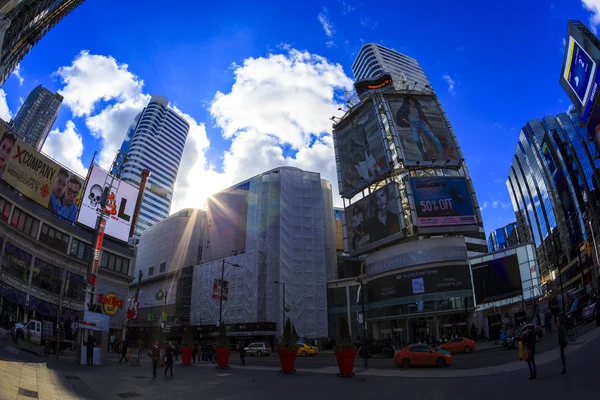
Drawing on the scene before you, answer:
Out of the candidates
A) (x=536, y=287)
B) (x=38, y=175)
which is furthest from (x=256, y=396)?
(x=536, y=287)

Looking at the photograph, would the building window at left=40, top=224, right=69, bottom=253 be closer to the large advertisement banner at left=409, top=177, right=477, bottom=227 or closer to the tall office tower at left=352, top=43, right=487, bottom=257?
the large advertisement banner at left=409, top=177, right=477, bottom=227

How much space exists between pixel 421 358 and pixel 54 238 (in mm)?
48072

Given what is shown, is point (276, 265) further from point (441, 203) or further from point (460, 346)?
point (460, 346)

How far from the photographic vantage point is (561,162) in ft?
322

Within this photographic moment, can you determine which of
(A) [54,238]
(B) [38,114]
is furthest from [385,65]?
(B) [38,114]

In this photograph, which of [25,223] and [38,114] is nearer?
[25,223]

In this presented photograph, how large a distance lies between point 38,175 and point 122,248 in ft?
64.5

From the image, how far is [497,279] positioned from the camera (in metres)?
53.3

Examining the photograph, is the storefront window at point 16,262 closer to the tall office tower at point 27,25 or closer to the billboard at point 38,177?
the billboard at point 38,177

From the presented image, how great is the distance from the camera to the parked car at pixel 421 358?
71.1 feet

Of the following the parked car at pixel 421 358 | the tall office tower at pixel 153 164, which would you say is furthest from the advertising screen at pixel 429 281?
the tall office tower at pixel 153 164

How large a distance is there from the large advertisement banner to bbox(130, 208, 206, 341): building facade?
4842 centimetres

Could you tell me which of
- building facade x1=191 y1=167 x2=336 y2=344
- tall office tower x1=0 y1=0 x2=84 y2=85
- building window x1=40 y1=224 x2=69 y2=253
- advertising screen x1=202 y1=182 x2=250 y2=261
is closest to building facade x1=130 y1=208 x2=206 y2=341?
advertising screen x1=202 y1=182 x2=250 y2=261

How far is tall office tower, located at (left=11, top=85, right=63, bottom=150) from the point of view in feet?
570
